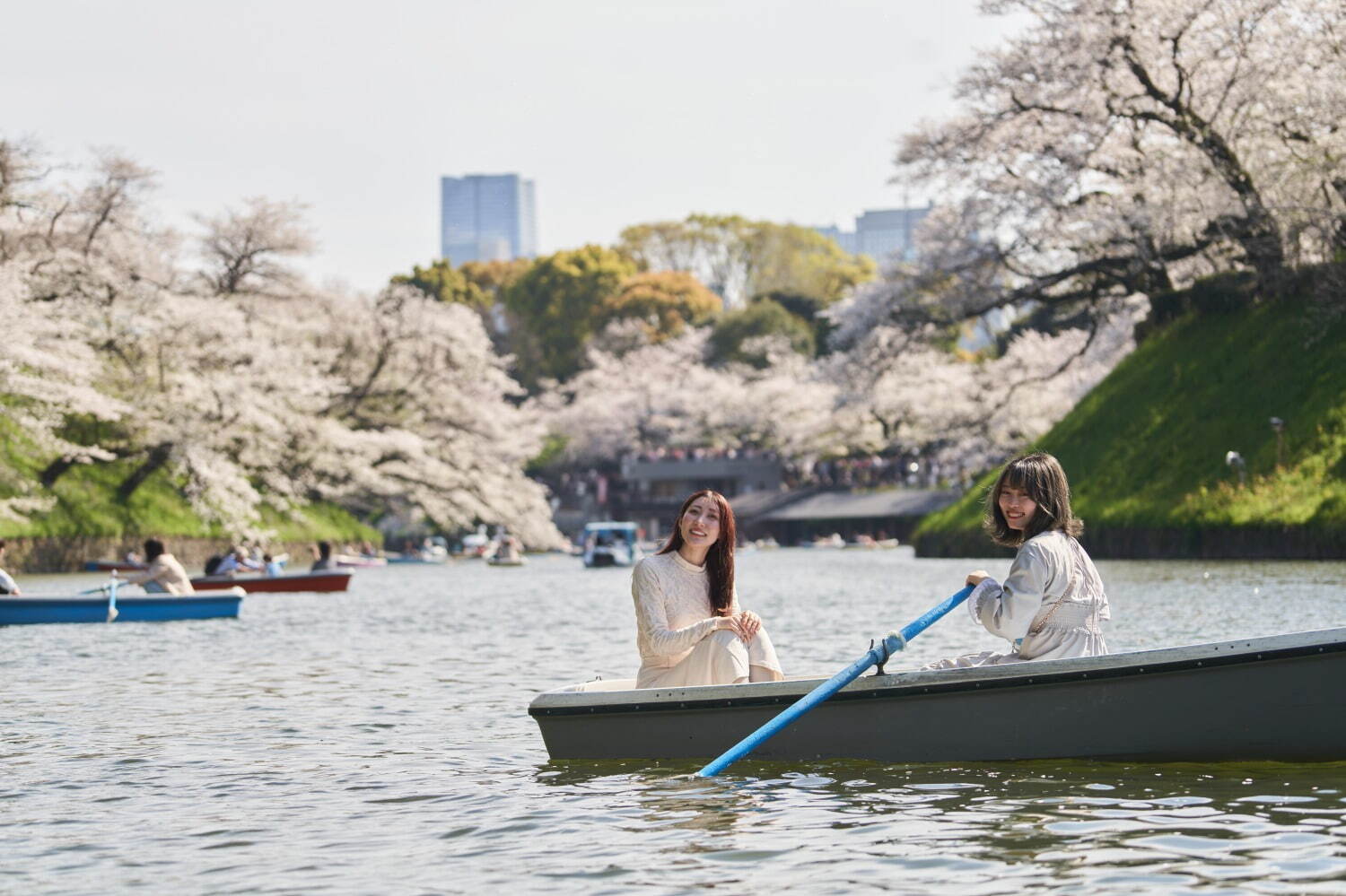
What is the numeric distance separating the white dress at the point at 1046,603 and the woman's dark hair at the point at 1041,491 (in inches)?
2.6

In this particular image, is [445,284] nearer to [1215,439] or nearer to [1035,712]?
[1215,439]

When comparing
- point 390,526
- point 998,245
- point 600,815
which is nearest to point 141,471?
point 998,245

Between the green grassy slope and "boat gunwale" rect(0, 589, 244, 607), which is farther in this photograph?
the green grassy slope

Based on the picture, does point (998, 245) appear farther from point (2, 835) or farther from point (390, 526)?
point (390, 526)

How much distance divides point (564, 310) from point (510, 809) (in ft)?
309

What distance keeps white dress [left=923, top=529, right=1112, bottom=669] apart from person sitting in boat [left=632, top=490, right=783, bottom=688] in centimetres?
130

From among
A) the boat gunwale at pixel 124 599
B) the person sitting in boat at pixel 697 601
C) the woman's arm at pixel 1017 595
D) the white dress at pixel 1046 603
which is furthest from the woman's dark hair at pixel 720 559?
the boat gunwale at pixel 124 599

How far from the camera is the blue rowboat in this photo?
2300cm

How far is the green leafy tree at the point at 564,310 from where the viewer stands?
4011 inches

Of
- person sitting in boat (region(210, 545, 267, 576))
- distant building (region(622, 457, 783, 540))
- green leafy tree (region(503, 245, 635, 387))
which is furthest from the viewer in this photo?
green leafy tree (region(503, 245, 635, 387))

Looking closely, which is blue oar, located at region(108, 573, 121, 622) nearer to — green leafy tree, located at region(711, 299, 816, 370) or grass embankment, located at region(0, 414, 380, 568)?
grass embankment, located at region(0, 414, 380, 568)

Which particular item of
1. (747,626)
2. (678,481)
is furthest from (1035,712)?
(678,481)

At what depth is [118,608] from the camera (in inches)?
942

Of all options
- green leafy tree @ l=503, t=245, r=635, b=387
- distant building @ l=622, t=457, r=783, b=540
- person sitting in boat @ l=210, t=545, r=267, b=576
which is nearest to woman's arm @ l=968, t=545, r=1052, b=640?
person sitting in boat @ l=210, t=545, r=267, b=576
